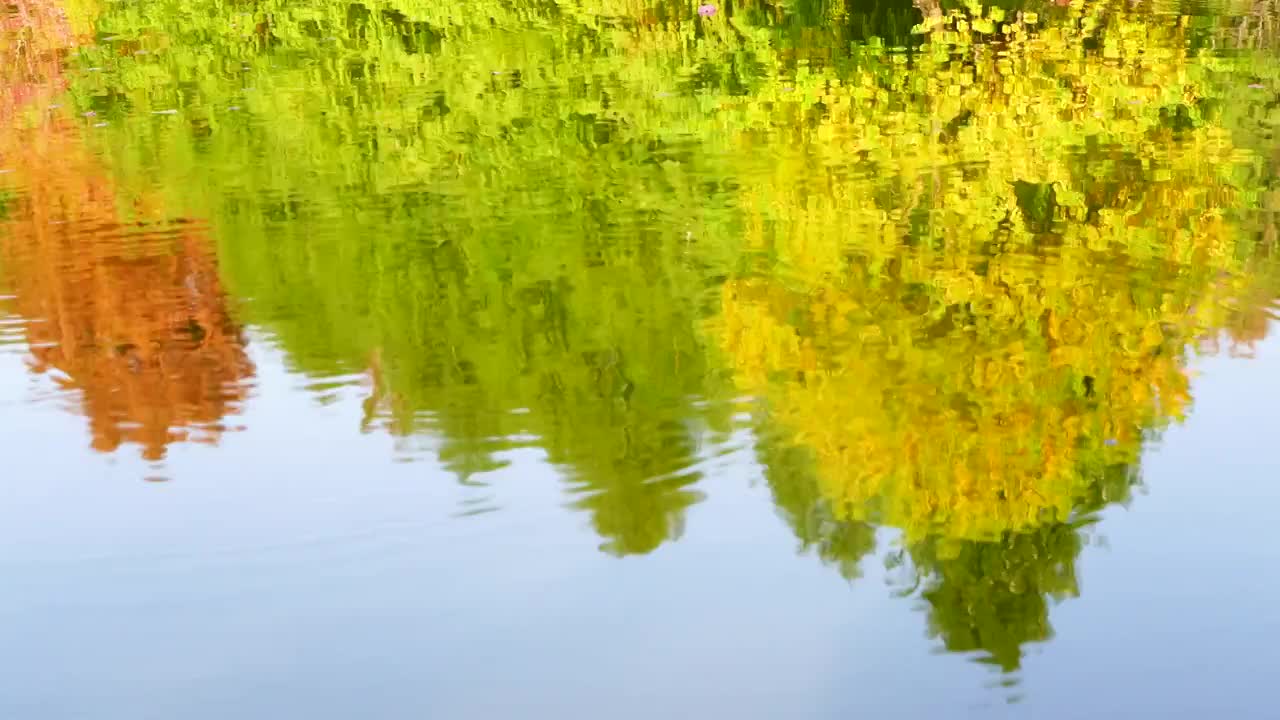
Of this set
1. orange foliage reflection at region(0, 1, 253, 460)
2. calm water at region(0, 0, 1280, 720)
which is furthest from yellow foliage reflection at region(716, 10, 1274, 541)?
orange foliage reflection at region(0, 1, 253, 460)

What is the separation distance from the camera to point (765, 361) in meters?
7.33

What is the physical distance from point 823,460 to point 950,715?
5.78ft

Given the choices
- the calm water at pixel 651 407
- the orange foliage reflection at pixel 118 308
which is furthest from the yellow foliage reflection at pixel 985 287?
the orange foliage reflection at pixel 118 308

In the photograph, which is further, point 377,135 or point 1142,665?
point 377,135

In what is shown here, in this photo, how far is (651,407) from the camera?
6910mm

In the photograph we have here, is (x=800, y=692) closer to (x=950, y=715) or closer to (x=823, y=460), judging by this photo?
(x=950, y=715)

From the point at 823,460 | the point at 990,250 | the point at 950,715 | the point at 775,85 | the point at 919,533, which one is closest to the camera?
the point at 950,715

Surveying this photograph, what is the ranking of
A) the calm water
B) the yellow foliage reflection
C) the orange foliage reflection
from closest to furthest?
the calm water
the yellow foliage reflection
the orange foliage reflection

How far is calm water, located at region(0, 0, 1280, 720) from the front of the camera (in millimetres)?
5020

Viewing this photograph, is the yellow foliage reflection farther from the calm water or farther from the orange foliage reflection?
the orange foliage reflection

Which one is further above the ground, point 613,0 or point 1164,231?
point 613,0

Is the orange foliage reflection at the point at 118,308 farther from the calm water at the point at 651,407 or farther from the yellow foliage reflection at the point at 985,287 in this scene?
the yellow foliage reflection at the point at 985,287

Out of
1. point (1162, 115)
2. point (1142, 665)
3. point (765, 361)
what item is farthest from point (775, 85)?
point (1142, 665)

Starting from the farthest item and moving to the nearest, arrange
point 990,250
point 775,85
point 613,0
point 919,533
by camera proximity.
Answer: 1. point 613,0
2. point 775,85
3. point 990,250
4. point 919,533
